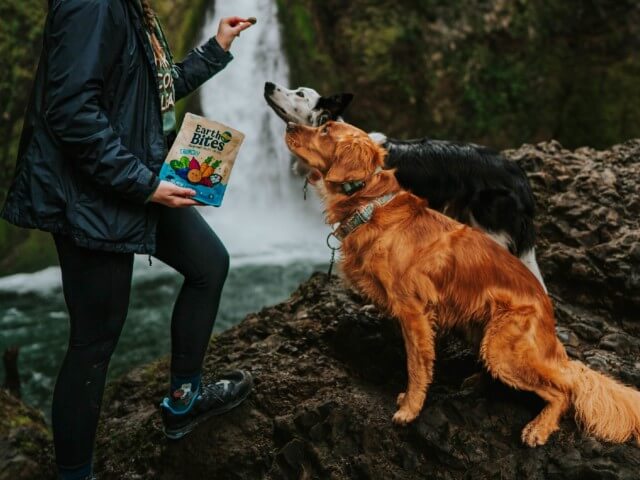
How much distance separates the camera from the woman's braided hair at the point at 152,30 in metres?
2.17

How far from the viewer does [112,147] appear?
1962 millimetres

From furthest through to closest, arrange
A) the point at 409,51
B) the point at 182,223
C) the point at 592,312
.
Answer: the point at 409,51 < the point at 592,312 < the point at 182,223

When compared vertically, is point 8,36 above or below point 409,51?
below

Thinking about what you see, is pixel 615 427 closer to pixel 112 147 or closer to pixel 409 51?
pixel 112 147

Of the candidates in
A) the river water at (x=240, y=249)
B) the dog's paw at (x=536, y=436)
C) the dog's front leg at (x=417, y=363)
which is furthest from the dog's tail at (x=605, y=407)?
the river water at (x=240, y=249)

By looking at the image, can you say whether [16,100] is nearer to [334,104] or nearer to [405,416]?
[334,104]

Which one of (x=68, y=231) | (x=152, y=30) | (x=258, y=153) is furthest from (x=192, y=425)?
(x=258, y=153)

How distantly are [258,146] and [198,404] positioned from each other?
7.14 metres

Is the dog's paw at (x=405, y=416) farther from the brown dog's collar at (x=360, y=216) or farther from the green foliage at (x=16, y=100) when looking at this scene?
the green foliage at (x=16, y=100)

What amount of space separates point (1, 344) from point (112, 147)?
5.33 metres

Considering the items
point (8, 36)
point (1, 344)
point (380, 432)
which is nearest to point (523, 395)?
point (380, 432)

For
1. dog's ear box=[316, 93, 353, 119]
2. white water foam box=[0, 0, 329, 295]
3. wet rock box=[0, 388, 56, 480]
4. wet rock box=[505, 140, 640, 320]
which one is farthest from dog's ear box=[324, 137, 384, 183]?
white water foam box=[0, 0, 329, 295]

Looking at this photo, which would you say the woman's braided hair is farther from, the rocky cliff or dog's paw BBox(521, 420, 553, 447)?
dog's paw BBox(521, 420, 553, 447)

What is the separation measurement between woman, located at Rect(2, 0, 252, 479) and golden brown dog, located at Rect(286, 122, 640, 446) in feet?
2.23
